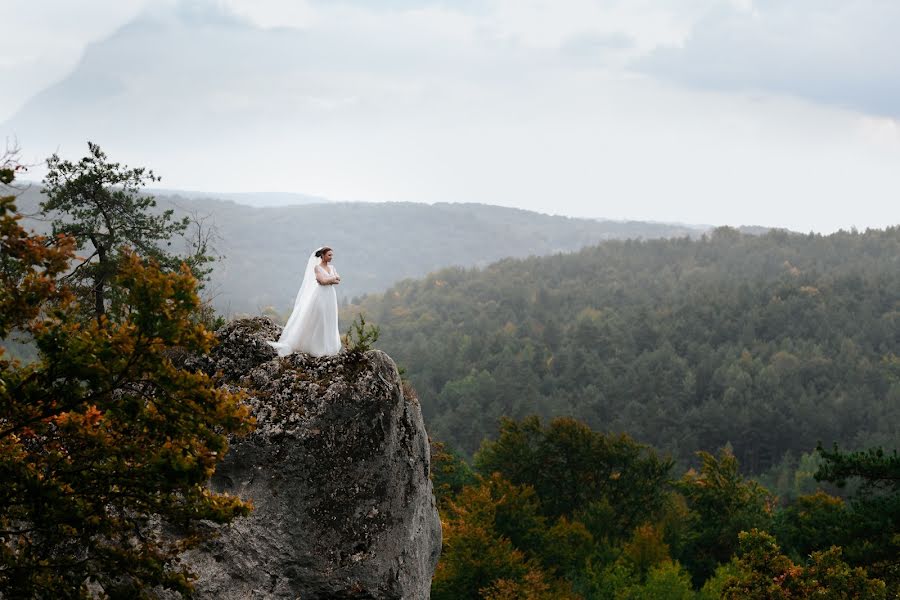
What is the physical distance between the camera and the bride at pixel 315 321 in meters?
13.1

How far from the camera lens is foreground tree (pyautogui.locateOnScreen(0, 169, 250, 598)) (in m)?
7.34

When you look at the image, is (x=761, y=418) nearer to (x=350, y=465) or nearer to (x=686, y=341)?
(x=686, y=341)

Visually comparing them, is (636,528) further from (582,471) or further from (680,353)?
(680,353)

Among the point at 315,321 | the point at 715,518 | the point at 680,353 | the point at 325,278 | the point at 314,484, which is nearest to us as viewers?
the point at 314,484

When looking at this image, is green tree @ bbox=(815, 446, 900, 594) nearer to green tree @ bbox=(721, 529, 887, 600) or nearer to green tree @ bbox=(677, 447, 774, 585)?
green tree @ bbox=(721, 529, 887, 600)

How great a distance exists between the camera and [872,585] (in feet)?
54.8

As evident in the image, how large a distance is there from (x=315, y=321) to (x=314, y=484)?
272cm

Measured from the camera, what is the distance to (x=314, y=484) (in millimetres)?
11906

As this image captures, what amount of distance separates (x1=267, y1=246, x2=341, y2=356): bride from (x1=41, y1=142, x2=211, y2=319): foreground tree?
7.88 m

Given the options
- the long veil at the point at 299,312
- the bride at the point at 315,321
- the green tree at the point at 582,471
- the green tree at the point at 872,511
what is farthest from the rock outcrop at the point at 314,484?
the green tree at the point at 582,471

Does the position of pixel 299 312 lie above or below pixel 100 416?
above

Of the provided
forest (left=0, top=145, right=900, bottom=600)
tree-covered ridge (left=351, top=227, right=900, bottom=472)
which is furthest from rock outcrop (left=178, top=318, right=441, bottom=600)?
tree-covered ridge (left=351, top=227, right=900, bottom=472)

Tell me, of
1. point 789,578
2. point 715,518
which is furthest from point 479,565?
point 715,518

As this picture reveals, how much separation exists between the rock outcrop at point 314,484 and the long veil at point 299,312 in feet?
0.61
